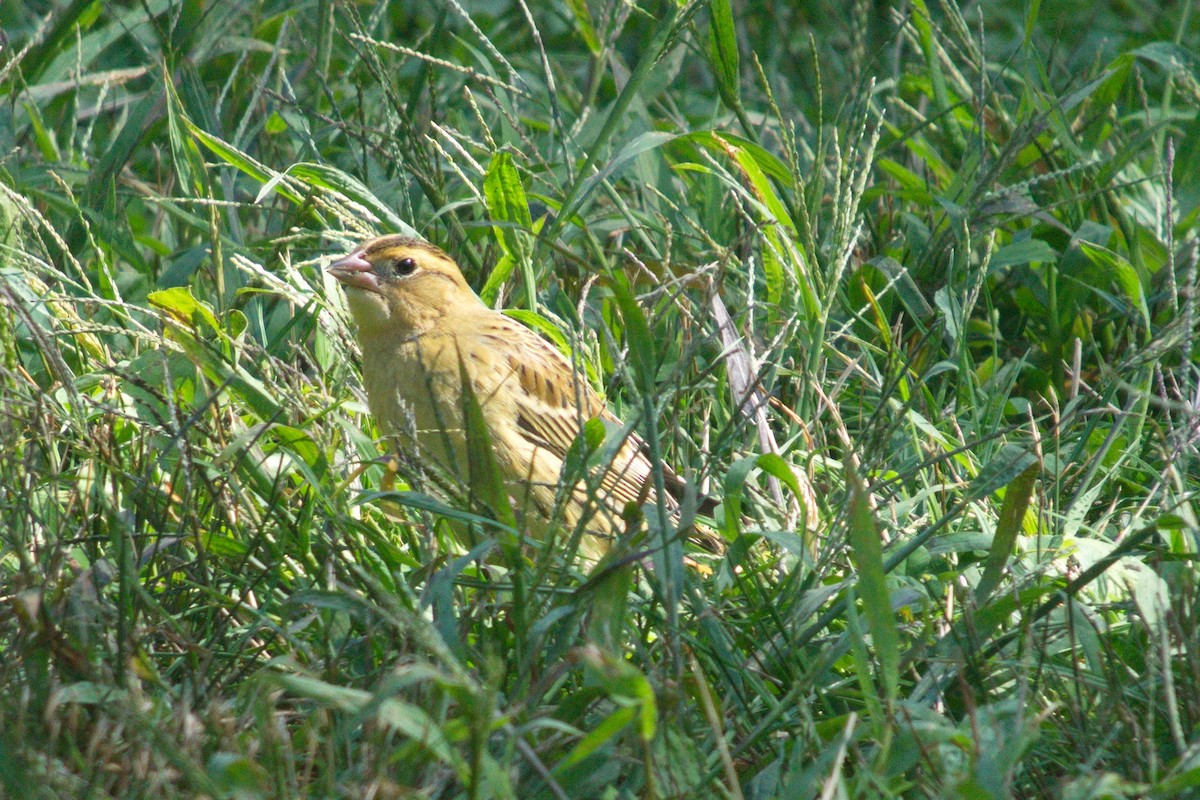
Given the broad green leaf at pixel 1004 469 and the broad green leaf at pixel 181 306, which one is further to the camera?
the broad green leaf at pixel 181 306

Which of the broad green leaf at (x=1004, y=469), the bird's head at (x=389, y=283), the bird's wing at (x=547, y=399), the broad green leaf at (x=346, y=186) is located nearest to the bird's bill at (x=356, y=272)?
the bird's head at (x=389, y=283)

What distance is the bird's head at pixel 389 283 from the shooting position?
384cm

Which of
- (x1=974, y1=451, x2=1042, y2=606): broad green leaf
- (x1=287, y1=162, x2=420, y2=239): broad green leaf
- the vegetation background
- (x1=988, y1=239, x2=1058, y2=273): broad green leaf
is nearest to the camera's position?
the vegetation background

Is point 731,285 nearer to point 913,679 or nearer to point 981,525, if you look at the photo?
point 981,525

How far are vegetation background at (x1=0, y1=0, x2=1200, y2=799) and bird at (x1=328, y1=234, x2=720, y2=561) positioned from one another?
112 millimetres

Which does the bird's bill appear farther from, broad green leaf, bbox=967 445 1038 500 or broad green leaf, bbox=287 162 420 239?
broad green leaf, bbox=967 445 1038 500

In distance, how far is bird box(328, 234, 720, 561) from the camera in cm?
353

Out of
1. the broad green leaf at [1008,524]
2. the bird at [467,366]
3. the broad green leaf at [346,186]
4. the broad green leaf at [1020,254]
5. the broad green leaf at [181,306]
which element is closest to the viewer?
the broad green leaf at [1008,524]

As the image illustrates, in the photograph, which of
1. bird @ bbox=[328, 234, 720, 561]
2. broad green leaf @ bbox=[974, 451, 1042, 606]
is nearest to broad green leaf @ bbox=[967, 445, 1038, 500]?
broad green leaf @ bbox=[974, 451, 1042, 606]

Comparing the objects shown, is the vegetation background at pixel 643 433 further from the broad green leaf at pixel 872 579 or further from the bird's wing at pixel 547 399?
the bird's wing at pixel 547 399

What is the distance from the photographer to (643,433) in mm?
3445

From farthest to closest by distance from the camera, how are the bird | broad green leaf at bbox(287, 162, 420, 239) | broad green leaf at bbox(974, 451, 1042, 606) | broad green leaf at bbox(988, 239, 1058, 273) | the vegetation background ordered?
broad green leaf at bbox(988, 239, 1058, 273) → broad green leaf at bbox(287, 162, 420, 239) → the bird → broad green leaf at bbox(974, 451, 1042, 606) → the vegetation background

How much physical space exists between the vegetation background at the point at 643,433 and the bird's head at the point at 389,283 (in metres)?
0.09

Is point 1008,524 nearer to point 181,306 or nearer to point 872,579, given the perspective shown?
point 872,579
